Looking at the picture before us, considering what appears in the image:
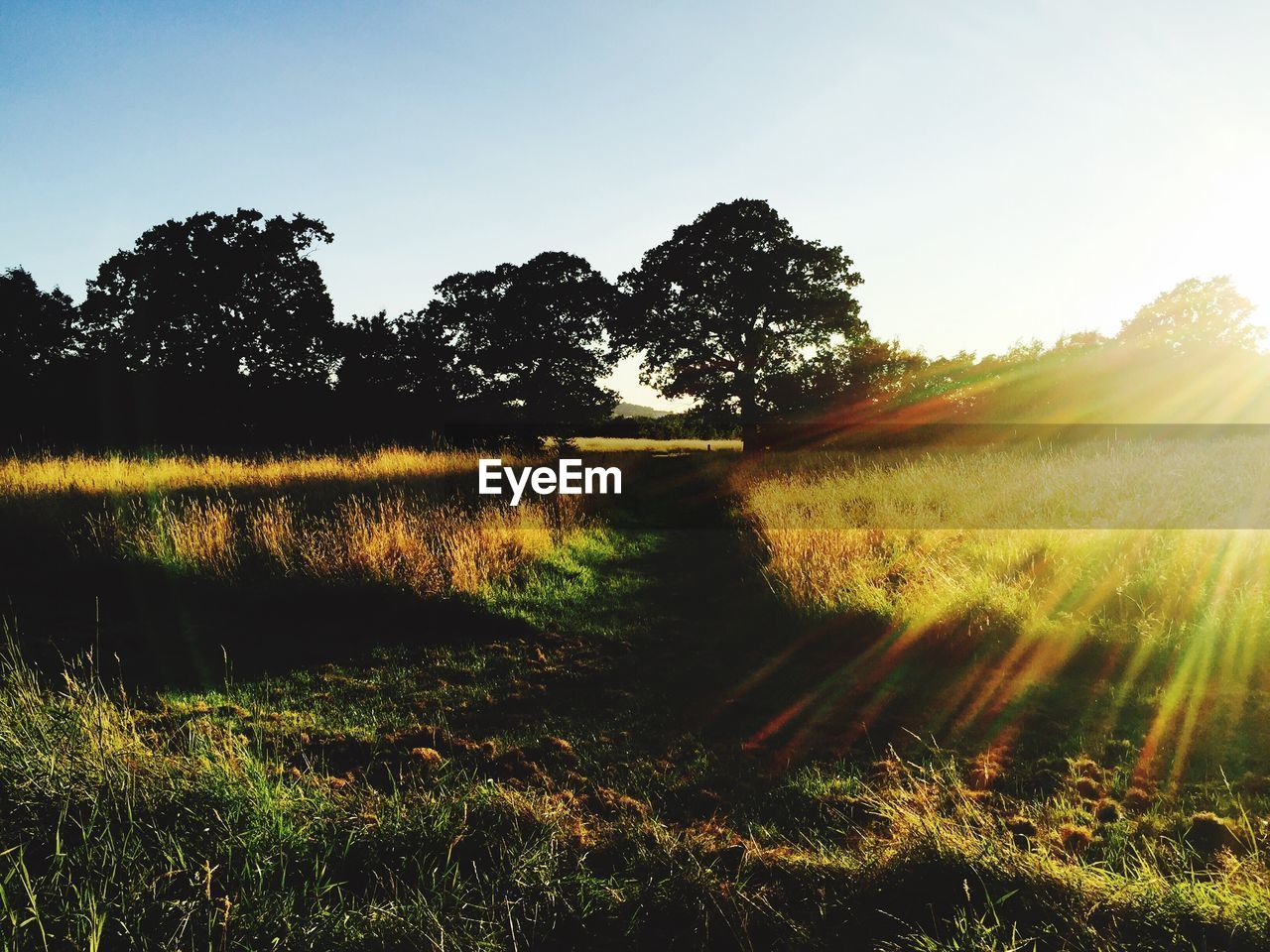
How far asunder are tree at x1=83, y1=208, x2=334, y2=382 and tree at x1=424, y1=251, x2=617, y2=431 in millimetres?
5868

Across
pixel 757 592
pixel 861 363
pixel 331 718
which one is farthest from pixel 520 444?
pixel 331 718

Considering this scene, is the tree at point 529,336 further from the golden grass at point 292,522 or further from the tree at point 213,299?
the golden grass at point 292,522

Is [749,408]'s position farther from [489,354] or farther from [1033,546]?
[1033,546]

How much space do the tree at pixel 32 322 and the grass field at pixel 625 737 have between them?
35038 mm

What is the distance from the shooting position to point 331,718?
3836 mm

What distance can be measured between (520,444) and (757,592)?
58.5 ft

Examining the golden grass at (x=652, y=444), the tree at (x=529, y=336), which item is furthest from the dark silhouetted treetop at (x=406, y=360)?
the golden grass at (x=652, y=444)

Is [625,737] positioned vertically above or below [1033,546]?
below

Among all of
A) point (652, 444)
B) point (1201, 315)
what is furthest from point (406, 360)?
point (1201, 315)

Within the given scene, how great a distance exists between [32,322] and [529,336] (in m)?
29.0

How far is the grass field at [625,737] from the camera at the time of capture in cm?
200

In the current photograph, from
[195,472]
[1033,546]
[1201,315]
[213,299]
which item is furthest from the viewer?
[1201,315]

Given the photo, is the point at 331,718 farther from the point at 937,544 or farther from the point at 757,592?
the point at 937,544

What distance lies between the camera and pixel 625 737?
147 inches
